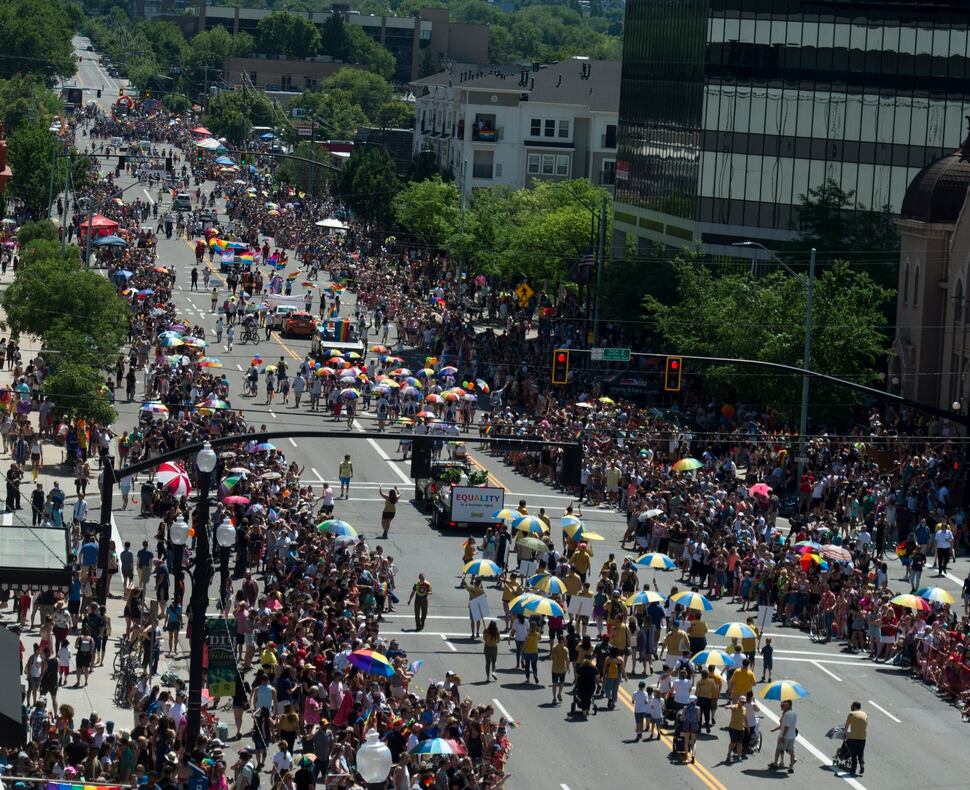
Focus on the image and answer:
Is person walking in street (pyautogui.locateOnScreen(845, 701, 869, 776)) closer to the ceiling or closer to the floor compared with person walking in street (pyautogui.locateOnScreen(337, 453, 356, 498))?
closer to the floor

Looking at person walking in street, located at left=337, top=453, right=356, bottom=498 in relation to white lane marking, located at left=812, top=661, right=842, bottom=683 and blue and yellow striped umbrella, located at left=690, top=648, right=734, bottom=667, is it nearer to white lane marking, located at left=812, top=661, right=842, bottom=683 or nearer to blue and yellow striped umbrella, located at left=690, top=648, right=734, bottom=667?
white lane marking, located at left=812, top=661, right=842, bottom=683

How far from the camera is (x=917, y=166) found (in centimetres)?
8256

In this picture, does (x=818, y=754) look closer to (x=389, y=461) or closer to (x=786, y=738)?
(x=786, y=738)

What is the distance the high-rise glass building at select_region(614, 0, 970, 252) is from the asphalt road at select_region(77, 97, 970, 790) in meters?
33.0

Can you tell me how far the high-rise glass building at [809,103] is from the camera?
8219cm

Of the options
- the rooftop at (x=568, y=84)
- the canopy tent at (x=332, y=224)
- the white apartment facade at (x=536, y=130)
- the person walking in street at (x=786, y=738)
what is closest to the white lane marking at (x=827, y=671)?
the person walking in street at (x=786, y=738)

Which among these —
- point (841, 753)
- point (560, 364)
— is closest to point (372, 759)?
point (841, 753)

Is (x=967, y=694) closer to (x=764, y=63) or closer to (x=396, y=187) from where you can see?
(x=764, y=63)

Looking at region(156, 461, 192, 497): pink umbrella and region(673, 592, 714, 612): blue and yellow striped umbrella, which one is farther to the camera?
region(156, 461, 192, 497): pink umbrella

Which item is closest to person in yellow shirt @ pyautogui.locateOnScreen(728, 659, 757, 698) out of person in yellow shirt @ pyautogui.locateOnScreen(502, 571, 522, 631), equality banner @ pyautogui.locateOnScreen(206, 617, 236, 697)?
person in yellow shirt @ pyautogui.locateOnScreen(502, 571, 522, 631)

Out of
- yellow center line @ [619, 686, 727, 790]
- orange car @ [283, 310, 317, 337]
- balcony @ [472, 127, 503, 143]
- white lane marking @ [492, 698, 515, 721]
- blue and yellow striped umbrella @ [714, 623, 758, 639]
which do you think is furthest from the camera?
balcony @ [472, 127, 503, 143]

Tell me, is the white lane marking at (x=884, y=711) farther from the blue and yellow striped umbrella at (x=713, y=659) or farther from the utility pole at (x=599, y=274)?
the utility pole at (x=599, y=274)

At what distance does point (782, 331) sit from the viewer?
204 ft

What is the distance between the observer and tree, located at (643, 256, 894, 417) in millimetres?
60875
